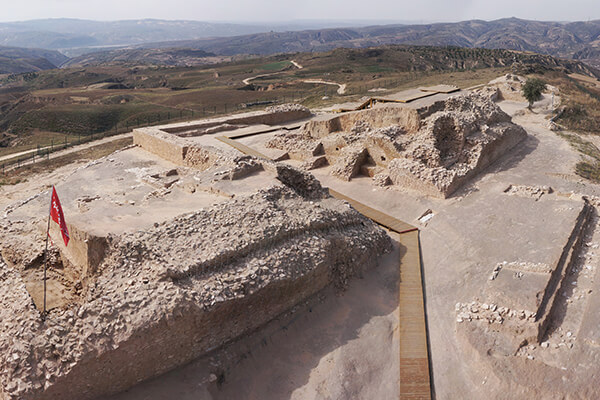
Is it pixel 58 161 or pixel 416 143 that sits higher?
pixel 416 143

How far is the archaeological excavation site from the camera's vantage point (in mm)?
7055

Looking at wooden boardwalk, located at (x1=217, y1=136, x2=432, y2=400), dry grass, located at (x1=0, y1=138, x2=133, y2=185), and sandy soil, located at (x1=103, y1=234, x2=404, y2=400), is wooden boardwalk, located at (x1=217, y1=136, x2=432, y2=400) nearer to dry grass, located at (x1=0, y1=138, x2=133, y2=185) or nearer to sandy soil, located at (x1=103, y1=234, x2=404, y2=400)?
sandy soil, located at (x1=103, y1=234, x2=404, y2=400)

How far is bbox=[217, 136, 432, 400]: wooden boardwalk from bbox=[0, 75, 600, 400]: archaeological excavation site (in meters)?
0.04

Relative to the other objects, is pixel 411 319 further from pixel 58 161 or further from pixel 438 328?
pixel 58 161

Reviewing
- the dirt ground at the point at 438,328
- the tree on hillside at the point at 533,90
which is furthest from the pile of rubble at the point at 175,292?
the tree on hillside at the point at 533,90

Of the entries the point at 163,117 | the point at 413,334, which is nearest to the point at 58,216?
the point at 413,334

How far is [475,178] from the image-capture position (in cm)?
1552

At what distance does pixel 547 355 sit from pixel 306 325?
4.66 meters

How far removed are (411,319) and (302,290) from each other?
249cm

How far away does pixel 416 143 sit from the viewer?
15852 mm

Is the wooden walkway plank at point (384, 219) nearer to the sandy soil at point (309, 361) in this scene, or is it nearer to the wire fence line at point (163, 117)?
the sandy soil at point (309, 361)

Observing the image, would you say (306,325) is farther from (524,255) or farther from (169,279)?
(524,255)

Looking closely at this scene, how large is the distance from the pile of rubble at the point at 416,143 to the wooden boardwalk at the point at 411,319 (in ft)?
8.23

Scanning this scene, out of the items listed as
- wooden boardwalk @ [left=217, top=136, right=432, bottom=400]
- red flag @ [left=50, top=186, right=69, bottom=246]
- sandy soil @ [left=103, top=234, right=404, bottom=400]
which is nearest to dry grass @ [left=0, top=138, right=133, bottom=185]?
red flag @ [left=50, top=186, right=69, bottom=246]
